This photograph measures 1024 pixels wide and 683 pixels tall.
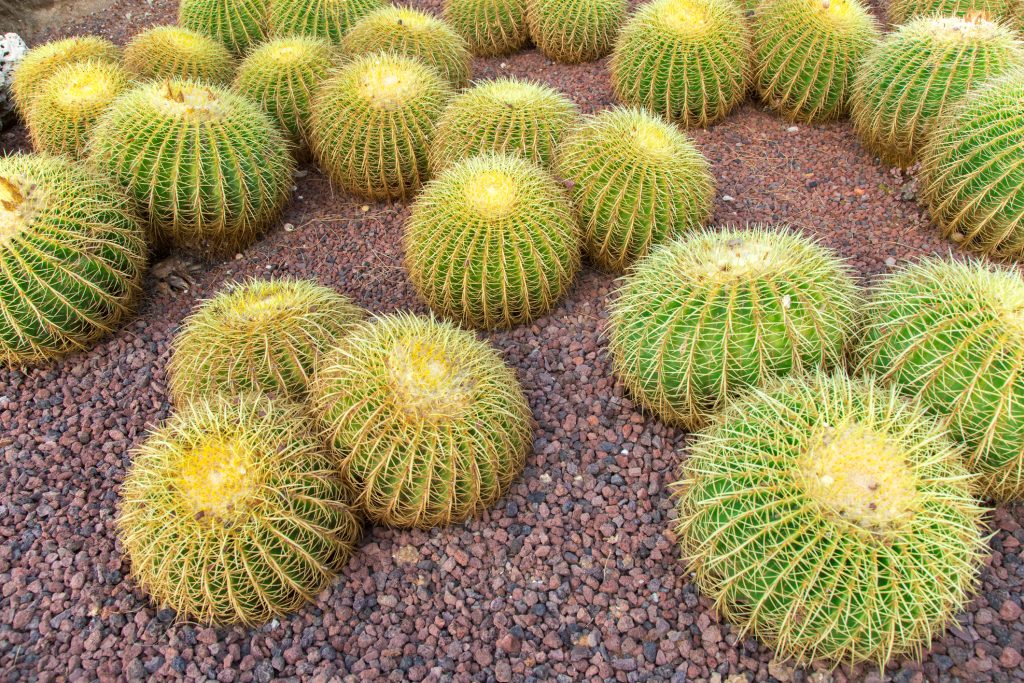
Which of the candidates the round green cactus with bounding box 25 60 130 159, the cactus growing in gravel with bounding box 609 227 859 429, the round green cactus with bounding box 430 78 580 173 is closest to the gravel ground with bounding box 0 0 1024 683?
the cactus growing in gravel with bounding box 609 227 859 429

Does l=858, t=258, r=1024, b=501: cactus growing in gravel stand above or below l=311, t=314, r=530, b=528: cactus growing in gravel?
above

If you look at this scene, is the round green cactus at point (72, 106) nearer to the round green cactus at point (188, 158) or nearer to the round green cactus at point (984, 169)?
the round green cactus at point (188, 158)

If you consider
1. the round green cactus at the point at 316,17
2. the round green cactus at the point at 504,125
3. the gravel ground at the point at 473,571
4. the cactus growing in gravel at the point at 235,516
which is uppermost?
the round green cactus at the point at 504,125

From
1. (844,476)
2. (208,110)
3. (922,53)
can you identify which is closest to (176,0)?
(208,110)

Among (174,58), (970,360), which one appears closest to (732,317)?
(970,360)

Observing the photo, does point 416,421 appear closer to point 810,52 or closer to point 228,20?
point 810,52

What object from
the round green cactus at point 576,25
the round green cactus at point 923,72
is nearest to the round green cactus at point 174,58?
the round green cactus at point 576,25

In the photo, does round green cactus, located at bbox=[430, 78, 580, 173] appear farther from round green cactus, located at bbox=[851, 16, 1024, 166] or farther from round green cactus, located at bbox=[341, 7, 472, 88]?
round green cactus, located at bbox=[851, 16, 1024, 166]
